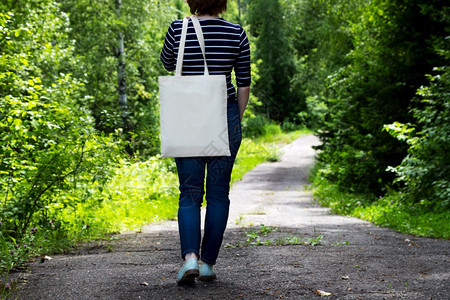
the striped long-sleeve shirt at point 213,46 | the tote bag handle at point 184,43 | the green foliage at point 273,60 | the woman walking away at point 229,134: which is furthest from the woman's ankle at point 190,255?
the green foliage at point 273,60

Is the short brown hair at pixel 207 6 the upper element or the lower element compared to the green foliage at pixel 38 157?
upper

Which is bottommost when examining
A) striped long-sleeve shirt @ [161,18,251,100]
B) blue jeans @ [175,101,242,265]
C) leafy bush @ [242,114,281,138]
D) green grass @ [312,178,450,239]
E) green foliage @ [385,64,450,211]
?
leafy bush @ [242,114,281,138]

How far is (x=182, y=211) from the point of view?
12.2ft

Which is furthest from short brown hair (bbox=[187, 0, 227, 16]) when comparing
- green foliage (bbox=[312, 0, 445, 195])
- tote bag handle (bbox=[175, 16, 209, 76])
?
green foliage (bbox=[312, 0, 445, 195])

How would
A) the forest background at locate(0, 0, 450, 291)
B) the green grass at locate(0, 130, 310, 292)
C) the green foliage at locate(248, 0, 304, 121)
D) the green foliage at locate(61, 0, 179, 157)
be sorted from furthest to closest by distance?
the green foliage at locate(248, 0, 304, 121)
the green foliage at locate(61, 0, 179, 157)
the forest background at locate(0, 0, 450, 291)
the green grass at locate(0, 130, 310, 292)

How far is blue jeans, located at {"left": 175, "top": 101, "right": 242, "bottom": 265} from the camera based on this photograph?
12.0ft

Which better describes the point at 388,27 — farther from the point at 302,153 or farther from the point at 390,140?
the point at 302,153

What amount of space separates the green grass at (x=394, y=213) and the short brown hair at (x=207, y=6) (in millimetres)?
4381

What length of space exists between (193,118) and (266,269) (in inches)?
51.1

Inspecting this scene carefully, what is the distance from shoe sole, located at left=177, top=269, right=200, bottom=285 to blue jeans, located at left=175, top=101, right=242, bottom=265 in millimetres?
175

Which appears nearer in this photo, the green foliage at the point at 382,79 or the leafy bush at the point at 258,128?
the green foliage at the point at 382,79

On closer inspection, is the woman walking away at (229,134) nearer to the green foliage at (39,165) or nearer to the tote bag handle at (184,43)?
the tote bag handle at (184,43)

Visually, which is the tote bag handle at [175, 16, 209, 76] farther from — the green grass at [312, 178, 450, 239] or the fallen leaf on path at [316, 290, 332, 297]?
the green grass at [312, 178, 450, 239]

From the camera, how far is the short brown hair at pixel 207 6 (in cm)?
365
